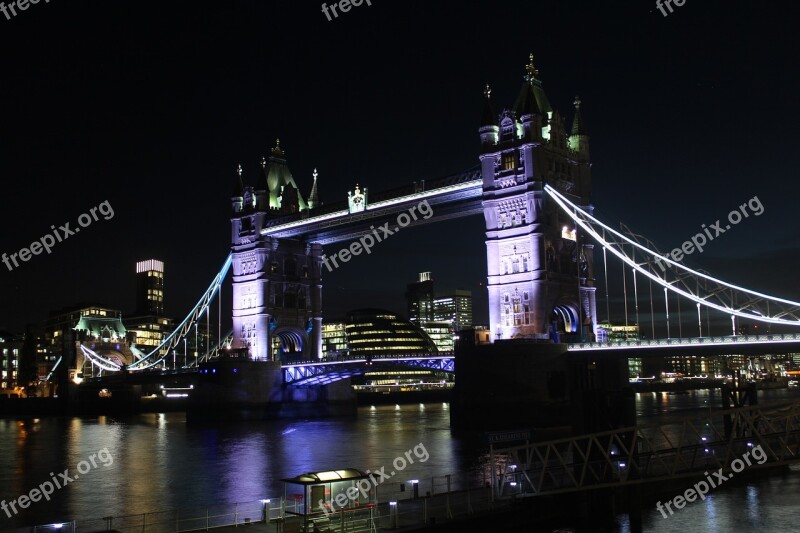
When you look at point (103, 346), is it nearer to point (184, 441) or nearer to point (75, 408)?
point (75, 408)

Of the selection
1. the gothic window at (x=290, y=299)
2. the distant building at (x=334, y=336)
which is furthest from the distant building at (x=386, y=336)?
the gothic window at (x=290, y=299)

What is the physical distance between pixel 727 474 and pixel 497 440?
11.1 meters

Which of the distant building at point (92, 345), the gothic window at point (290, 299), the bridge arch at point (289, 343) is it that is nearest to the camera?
the bridge arch at point (289, 343)

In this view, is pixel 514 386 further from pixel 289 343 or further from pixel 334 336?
pixel 334 336

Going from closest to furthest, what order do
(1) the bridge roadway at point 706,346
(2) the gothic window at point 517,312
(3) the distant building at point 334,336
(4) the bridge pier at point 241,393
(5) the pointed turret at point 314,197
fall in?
(1) the bridge roadway at point 706,346 → (2) the gothic window at point 517,312 → (4) the bridge pier at point 241,393 → (5) the pointed turret at point 314,197 → (3) the distant building at point 334,336

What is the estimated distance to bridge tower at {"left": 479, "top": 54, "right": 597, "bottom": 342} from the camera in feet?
206

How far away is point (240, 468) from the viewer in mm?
46438

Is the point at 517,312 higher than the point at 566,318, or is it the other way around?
the point at 517,312

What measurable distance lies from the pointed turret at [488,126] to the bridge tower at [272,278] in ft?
87.9

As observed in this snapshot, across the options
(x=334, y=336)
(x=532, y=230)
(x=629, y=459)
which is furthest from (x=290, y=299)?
(x=334, y=336)

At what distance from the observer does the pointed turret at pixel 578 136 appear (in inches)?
2714

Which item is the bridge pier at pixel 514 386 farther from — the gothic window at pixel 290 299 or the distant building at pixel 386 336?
the distant building at pixel 386 336

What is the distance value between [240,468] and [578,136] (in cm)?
3772

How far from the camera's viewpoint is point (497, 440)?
144ft
